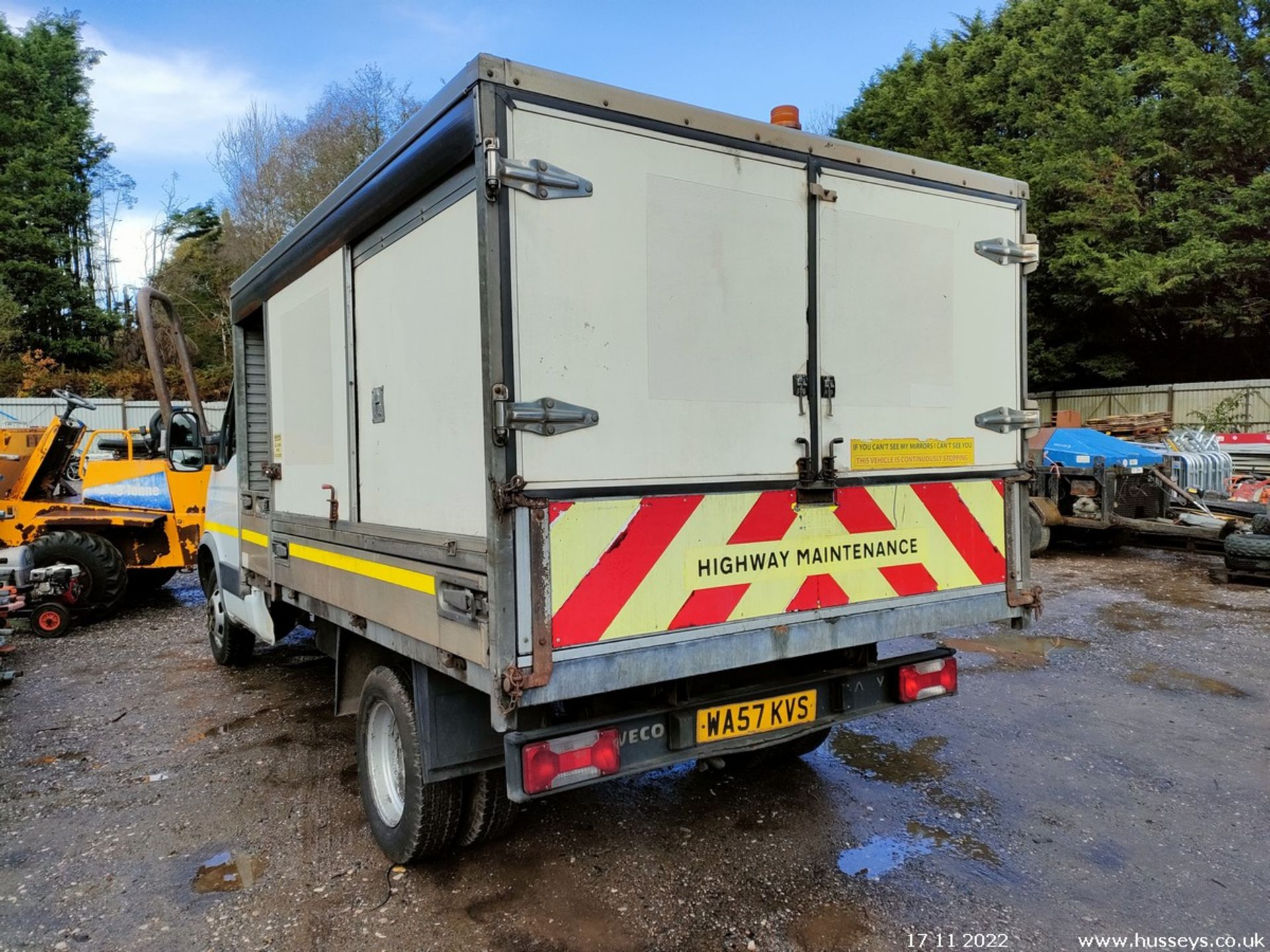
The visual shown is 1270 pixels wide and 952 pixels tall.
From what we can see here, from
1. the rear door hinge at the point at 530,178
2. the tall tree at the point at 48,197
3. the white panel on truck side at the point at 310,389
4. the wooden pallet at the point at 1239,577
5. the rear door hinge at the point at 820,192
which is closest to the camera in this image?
the rear door hinge at the point at 530,178

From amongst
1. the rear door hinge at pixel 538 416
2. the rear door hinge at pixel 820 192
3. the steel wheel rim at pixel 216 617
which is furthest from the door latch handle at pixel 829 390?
the steel wheel rim at pixel 216 617

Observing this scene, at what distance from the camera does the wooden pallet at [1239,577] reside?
880 cm

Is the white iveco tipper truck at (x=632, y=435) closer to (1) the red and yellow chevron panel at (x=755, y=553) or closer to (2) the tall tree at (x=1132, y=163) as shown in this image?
(1) the red and yellow chevron panel at (x=755, y=553)

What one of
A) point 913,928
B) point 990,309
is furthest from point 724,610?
point 990,309

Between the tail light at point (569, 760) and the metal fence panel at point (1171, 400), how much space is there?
19.1 meters

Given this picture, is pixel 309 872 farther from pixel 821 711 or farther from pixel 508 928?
pixel 821 711

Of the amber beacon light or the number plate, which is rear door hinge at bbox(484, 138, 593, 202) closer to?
the amber beacon light

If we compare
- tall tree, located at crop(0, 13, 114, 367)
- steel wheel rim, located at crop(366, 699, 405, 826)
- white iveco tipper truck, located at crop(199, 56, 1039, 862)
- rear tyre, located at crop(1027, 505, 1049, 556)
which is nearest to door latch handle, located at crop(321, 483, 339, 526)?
white iveco tipper truck, located at crop(199, 56, 1039, 862)

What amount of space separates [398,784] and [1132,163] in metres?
24.5

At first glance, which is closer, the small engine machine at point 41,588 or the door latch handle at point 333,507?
the door latch handle at point 333,507

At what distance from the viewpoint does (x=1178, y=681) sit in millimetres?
5746

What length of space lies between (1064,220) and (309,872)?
24.1 meters

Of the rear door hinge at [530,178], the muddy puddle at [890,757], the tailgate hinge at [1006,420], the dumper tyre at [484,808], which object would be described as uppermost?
the rear door hinge at [530,178]

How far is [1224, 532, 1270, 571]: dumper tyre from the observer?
28.4 ft
